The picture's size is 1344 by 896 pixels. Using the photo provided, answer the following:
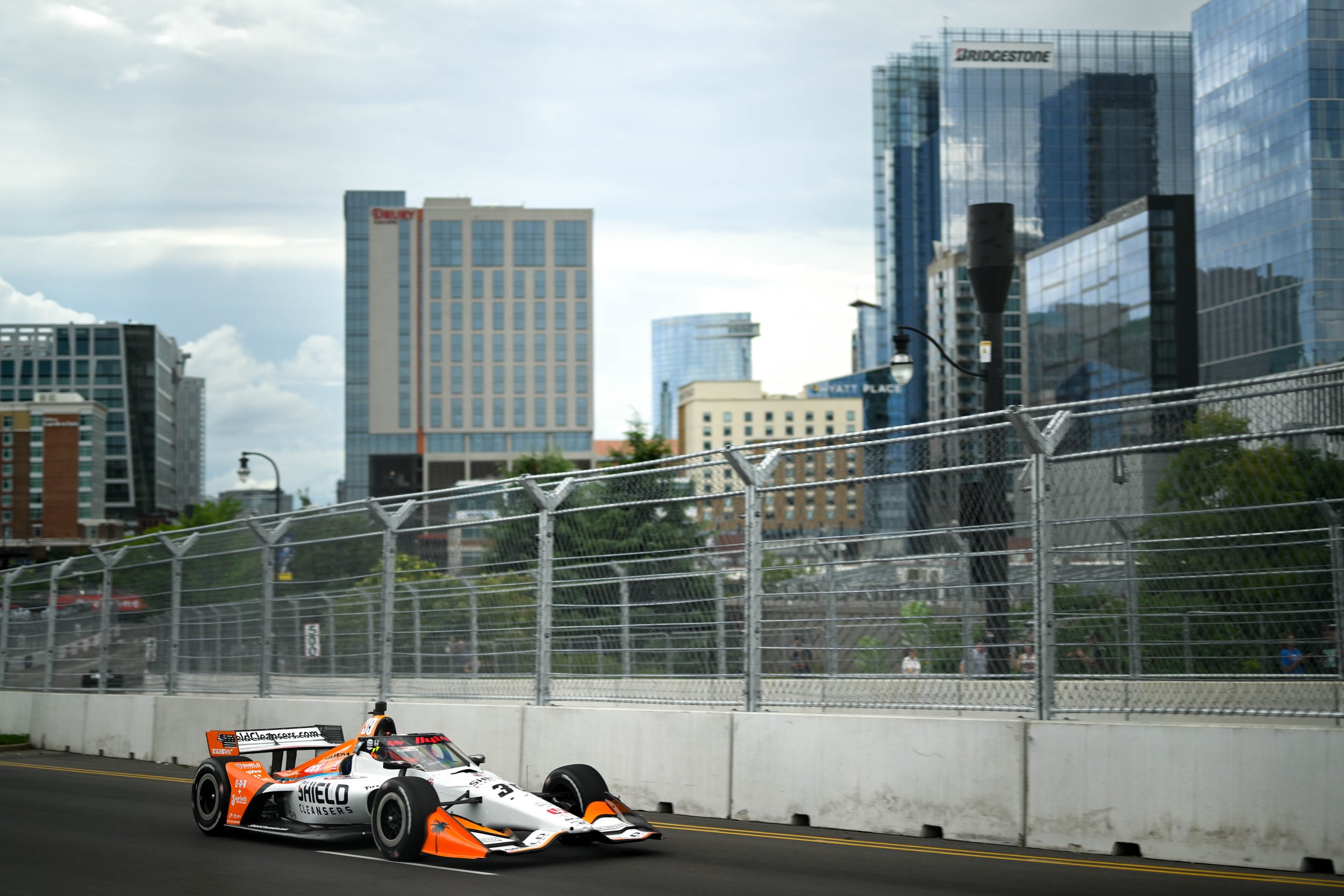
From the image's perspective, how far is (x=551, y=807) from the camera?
29.9ft

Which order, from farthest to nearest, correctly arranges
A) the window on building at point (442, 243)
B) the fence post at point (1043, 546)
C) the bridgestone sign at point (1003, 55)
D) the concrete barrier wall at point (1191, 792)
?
the window on building at point (442, 243), the bridgestone sign at point (1003, 55), the fence post at point (1043, 546), the concrete barrier wall at point (1191, 792)

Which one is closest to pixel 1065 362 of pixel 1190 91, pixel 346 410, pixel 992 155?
pixel 992 155

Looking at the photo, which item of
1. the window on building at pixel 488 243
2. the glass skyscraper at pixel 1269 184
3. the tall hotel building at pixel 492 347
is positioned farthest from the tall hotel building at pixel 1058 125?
the glass skyscraper at pixel 1269 184

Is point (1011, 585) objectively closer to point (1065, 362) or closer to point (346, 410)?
point (1065, 362)

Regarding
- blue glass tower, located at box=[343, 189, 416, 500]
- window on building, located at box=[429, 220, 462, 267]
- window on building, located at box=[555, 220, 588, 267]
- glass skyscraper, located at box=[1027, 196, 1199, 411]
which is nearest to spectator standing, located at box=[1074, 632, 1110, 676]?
glass skyscraper, located at box=[1027, 196, 1199, 411]

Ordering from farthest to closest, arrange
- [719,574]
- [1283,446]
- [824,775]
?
1. [719,574]
2. [824,775]
3. [1283,446]

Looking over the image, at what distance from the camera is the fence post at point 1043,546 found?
31.9 ft

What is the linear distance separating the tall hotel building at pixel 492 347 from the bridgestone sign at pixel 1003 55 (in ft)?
151

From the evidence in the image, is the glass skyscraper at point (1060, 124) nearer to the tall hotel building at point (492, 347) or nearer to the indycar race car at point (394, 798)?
→ the tall hotel building at point (492, 347)

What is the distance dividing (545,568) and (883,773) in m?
4.23

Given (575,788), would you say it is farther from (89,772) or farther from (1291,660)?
(89,772)

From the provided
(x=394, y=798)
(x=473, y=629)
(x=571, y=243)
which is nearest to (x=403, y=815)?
(x=394, y=798)

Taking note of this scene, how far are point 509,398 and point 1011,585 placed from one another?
152 metres

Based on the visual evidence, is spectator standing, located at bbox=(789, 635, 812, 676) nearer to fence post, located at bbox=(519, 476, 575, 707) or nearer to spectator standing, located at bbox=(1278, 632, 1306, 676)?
fence post, located at bbox=(519, 476, 575, 707)
